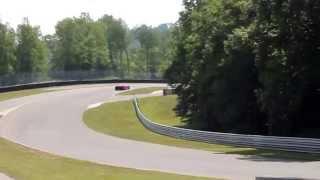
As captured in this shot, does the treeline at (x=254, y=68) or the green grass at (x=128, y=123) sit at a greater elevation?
the treeline at (x=254, y=68)

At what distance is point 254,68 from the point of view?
46.3m

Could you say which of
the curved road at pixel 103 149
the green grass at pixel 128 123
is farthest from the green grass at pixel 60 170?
the green grass at pixel 128 123

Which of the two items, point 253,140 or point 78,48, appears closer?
point 253,140

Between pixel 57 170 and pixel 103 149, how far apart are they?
1074cm

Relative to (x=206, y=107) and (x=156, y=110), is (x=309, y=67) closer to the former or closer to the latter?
(x=206, y=107)

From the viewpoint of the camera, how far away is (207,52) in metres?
51.8

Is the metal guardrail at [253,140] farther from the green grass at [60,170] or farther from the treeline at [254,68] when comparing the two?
the green grass at [60,170]

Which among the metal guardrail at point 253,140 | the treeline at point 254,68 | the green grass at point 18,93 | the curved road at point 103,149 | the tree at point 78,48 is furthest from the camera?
the tree at point 78,48

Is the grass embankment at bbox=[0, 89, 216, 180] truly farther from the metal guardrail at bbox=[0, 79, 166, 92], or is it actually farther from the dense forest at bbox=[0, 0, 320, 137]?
the metal guardrail at bbox=[0, 79, 166, 92]

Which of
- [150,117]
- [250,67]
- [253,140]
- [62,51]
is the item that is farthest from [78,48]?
[253,140]

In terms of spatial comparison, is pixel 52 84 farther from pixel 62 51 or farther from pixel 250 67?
pixel 250 67

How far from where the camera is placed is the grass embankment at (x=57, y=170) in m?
23.3

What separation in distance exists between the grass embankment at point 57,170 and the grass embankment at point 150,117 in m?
7.53

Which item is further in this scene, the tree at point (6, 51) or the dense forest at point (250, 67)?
the tree at point (6, 51)
